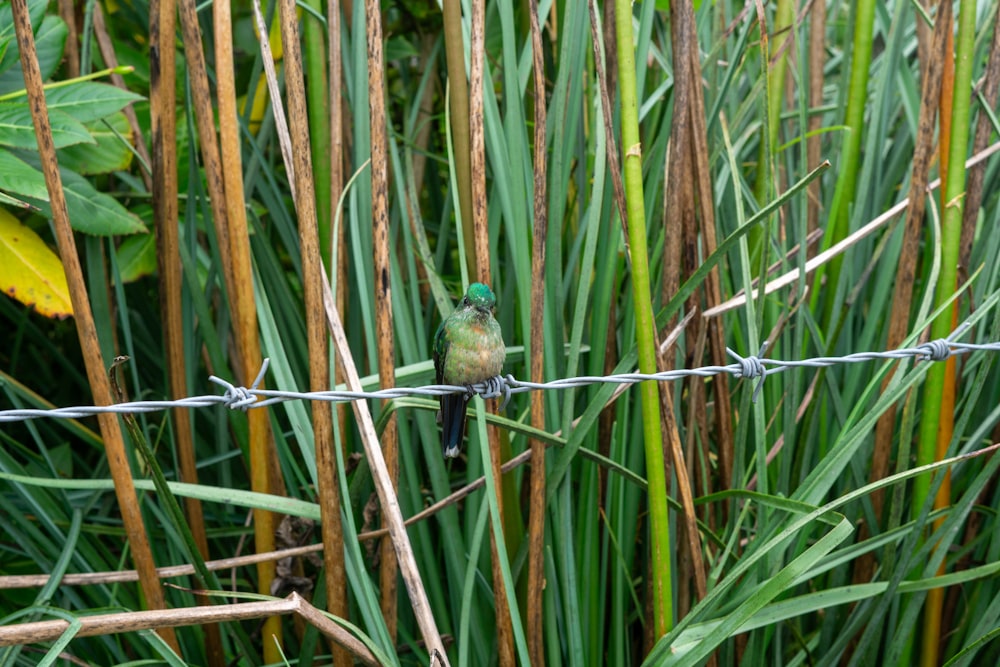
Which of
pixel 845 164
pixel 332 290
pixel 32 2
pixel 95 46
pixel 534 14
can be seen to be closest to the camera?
pixel 534 14

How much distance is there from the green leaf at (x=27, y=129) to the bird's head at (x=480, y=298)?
887 millimetres

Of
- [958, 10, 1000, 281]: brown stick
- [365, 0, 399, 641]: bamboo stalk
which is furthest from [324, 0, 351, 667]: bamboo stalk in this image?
[958, 10, 1000, 281]: brown stick

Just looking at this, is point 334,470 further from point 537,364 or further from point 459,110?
point 459,110

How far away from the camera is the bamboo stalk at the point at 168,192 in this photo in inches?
80.4

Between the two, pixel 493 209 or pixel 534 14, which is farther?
pixel 493 209

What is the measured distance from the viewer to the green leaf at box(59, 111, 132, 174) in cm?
238

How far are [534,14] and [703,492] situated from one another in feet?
3.74

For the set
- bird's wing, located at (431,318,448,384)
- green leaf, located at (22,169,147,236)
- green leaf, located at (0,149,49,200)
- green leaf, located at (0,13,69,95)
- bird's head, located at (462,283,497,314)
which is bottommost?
bird's wing, located at (431,318,448,384)

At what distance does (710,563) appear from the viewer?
222cm

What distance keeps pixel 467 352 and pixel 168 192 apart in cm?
74

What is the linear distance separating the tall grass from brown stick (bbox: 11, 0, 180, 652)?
0.33 ft

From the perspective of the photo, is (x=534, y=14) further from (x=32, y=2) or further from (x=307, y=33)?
(x=32, y=2)

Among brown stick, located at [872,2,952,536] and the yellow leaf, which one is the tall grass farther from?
the yellow leaf

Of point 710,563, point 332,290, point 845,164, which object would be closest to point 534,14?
point 332,290
